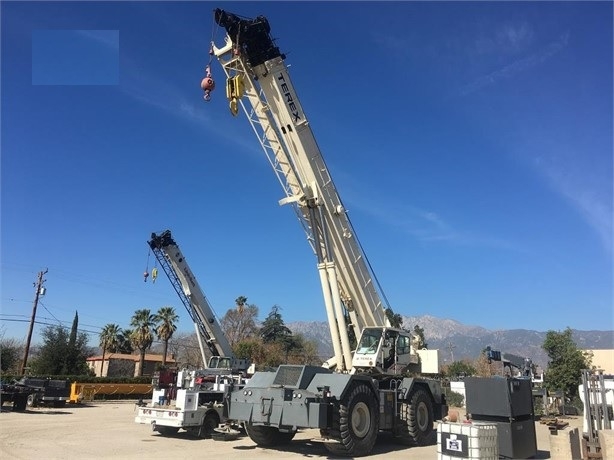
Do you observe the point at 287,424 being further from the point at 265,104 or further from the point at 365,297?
the point at 265,104

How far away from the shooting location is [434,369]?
50.0ft

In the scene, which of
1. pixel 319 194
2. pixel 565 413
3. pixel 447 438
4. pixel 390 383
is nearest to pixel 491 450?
pixel 447 438

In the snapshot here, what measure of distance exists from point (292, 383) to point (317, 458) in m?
1.65

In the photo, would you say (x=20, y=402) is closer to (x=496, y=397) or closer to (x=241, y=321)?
(x=496, y=397)

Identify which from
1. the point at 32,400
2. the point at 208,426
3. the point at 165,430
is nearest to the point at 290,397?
the point at 208,426

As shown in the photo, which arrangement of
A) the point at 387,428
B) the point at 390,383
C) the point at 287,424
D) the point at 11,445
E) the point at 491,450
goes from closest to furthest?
1. the point at 491,450
2. the point at 287,424
3. the point at 11,445
4. the point at 387,428
5. the point at 390,383

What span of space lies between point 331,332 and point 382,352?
1.98 m

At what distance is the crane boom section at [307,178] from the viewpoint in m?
14.7

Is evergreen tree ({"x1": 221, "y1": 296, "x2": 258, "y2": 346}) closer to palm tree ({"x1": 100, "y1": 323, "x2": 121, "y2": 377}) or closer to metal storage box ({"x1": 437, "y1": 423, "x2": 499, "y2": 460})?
palm tree ({"x1": 100, "y1": 323, "x2": 121, "y2": 377})

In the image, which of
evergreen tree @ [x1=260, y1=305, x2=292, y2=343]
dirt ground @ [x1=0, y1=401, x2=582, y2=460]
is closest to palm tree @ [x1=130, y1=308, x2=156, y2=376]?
evergreen tree @ [x1=260, y1=305, x2=292, y2=343]

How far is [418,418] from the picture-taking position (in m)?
13.3

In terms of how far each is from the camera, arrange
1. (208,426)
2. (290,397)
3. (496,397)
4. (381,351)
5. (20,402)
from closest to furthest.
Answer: (496,397) < (290,397) < (208,426) < (381,351) < (20,402)

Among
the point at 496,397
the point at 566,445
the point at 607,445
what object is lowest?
the point at 566,445

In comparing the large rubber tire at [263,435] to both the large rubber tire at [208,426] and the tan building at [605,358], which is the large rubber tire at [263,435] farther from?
the tan building at [605,358]
